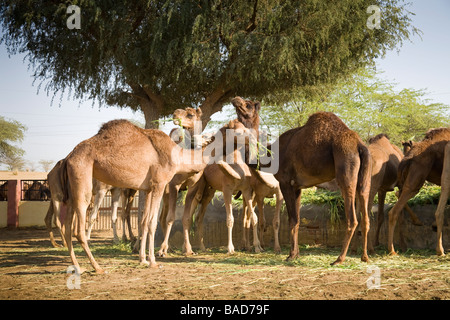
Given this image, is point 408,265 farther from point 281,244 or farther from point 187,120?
point 187,120

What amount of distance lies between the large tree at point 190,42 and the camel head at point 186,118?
2066 mm

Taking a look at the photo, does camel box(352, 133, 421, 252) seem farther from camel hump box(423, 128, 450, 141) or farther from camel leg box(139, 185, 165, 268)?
camel leg box(139, 185, 165, 268)

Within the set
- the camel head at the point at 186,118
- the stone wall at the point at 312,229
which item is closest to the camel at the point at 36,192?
Result: the stone wall at the point at 312,229

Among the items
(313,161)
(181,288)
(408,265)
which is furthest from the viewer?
(313,161)

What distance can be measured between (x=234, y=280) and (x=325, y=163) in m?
2.88

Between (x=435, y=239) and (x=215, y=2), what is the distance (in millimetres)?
7829

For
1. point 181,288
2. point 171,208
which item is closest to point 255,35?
point 171,208

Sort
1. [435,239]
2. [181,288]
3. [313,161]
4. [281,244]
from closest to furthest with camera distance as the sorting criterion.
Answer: [181,288] → [313,161] → [435,239] → [281,244]

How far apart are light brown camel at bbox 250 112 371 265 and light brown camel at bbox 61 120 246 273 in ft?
6.72

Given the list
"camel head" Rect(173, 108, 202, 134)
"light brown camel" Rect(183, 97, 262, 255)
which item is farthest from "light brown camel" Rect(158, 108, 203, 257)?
"light brown camel" Rect(183, 97, 262, 255)

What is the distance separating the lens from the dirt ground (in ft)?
18.6

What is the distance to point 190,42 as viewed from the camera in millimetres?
12305

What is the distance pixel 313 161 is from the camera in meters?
8.53

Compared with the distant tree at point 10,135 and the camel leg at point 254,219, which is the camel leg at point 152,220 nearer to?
the camel leg at point 254,219
